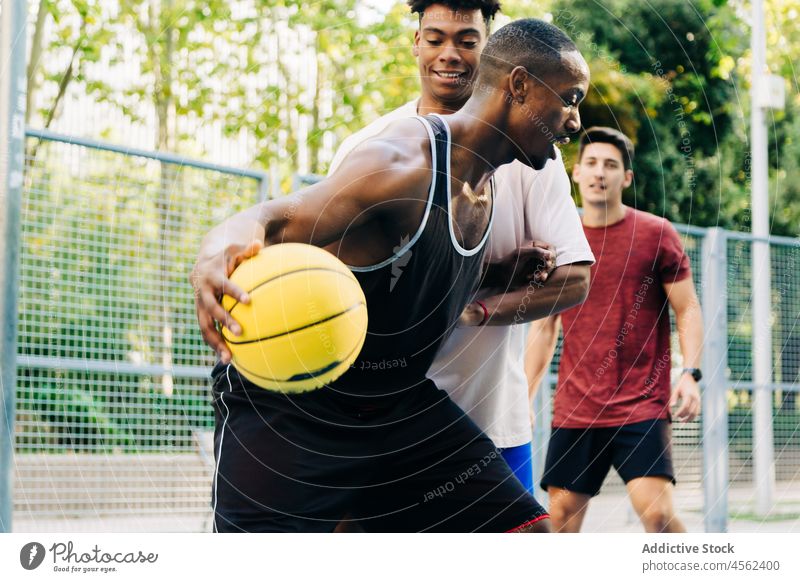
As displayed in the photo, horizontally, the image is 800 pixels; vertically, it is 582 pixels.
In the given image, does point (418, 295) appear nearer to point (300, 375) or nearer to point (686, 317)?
point (300, 375)

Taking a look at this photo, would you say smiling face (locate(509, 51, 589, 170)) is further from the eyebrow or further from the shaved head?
the eyebrow

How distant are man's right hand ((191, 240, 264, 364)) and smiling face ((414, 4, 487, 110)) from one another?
1.18 m

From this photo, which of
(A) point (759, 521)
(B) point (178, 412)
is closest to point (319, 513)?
(B) point (178, 412)

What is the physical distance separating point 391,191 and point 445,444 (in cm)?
64

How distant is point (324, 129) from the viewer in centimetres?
329

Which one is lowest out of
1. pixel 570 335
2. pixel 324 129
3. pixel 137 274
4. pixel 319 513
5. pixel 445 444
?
pixel 319 513

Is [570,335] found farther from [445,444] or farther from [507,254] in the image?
[445,444]

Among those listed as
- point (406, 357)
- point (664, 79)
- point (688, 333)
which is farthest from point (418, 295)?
point (664, 79)

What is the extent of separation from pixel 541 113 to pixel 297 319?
0.86 m

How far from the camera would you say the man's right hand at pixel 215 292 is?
177 centimetres

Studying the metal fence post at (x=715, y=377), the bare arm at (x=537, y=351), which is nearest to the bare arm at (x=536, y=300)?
the bare arm at (x=537, y=351)

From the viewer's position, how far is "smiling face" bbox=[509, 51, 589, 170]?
2.43 m

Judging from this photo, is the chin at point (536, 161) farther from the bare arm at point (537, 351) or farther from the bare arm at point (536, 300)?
the bare arm at point (537, 351)

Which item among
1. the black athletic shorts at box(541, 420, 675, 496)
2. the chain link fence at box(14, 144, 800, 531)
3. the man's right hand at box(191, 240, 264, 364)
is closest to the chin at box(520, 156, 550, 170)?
the man's right hand at box(191, 240, 264, 364)
